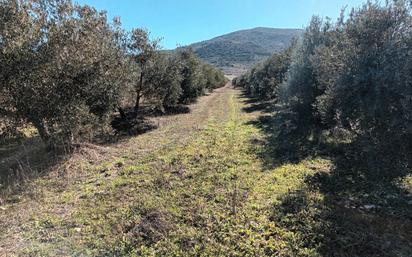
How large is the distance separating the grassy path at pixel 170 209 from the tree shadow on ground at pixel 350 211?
0.05 metres

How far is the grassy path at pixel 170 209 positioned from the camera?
18.5 ft

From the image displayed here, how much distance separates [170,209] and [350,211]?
406 centimetres

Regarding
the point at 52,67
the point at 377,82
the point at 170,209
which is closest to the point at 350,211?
the point at 377,82

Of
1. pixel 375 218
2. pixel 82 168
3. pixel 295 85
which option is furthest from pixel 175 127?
pixel 375 218

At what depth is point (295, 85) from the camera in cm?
1622

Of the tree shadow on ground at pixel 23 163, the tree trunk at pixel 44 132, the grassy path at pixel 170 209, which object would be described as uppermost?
the tree trunk at pixel 44 132

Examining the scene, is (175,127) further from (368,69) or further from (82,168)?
(368,69)

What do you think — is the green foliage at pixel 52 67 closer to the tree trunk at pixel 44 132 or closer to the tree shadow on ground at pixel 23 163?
the tree trunk at pixel 44 132

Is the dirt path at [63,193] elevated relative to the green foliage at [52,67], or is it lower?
lower

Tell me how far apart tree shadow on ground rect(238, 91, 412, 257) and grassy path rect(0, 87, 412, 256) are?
5 centimetres

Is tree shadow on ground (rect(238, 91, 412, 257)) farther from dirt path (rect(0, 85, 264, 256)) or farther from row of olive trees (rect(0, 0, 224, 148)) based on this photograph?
row of olive trees (rect(0, 0, 224, 148))

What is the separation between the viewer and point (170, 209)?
7055mm

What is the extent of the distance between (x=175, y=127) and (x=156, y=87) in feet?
19.1

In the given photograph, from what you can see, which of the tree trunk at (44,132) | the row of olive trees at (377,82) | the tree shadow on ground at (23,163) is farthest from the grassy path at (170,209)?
the row of olive trees at (377,82)
